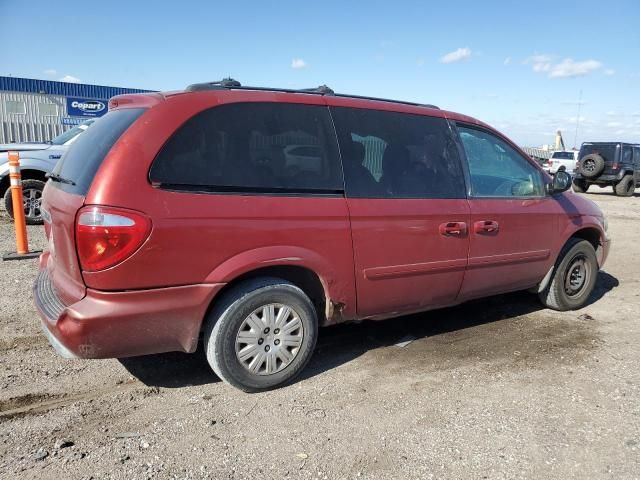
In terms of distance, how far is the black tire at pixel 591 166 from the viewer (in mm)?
19867

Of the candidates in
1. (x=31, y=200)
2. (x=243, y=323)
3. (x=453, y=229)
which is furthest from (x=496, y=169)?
(x=31, y=200)

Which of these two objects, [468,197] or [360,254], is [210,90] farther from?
[468,197]

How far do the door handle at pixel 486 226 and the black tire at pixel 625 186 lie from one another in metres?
19.0

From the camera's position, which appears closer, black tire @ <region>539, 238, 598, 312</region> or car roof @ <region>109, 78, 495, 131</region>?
car roof @ <region>109, 78, 495, 131</region>

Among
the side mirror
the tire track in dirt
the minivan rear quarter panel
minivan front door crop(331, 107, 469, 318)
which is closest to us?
the minivan rear quarter panel

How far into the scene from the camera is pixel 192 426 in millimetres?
2932

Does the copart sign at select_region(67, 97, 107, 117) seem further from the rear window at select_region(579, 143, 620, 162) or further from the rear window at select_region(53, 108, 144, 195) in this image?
the rear window at select_region(53, 108, 144, 195)

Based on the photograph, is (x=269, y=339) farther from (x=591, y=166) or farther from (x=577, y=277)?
(x=591, y=166)

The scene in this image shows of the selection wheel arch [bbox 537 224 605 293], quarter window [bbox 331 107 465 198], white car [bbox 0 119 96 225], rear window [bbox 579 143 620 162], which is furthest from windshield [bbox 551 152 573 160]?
quarter window [bbox 331 107 465 198]

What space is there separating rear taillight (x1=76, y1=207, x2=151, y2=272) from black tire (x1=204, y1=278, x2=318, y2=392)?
2.18 feet

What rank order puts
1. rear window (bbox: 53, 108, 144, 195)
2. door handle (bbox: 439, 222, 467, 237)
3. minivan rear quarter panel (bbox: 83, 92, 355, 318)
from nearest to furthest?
minivan rear quarter panel (bbox: 83, 92, 355, 318) → rear window (bbox: 53, 108, 144, 195) → door handle (bbox: 439, 222, 467, 237)

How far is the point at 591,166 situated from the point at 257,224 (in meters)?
20.4

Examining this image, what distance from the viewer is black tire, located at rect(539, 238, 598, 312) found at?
5.06 meters

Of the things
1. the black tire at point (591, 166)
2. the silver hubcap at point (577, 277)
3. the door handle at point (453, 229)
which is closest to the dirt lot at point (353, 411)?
the silver hubcap at point (577, 277)
